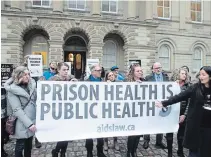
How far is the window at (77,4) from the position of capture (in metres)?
21.3

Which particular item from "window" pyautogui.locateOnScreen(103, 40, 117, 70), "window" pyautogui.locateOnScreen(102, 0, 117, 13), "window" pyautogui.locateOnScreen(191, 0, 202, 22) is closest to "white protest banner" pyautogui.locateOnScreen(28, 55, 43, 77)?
"window" pyautogui.locateOnScreen(103, 40, 117, 70)

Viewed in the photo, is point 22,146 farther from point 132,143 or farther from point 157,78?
point 157,78

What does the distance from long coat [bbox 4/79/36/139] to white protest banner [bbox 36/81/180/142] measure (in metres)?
0.16

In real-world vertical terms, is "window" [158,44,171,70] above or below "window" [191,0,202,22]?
below

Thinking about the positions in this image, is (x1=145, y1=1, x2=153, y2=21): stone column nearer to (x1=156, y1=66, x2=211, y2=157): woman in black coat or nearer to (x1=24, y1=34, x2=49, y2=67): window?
(x1=24, y1=34, x2=49, y2=67): window

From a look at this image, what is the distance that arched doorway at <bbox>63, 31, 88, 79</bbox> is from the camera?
21.5 metres

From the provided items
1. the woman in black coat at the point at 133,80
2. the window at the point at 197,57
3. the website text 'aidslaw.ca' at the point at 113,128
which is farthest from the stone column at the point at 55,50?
the website text 'aidslaw.ca' at the point at 113,128

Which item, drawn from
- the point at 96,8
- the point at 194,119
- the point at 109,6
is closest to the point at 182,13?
the point at 109,6

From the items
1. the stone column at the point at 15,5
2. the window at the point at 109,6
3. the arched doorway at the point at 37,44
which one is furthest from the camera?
the window at the point at 109,6

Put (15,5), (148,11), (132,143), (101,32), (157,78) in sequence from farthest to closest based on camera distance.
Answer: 1. (148,11)
2. (101,32)
3. (15,5)
4. (157,78)
5. (132,143)

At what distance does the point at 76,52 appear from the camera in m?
21.9

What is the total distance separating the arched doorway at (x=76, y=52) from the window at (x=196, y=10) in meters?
12.3

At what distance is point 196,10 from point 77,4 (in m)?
12.9

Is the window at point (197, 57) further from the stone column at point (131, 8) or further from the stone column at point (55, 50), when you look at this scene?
the stone column at point (55, 50)
